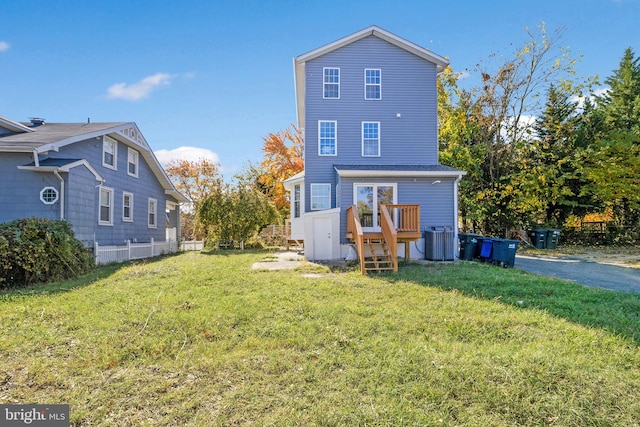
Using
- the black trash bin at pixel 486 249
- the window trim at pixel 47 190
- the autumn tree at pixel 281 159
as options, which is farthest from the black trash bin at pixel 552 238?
the window trim at pixel 47 190

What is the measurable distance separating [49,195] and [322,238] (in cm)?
861

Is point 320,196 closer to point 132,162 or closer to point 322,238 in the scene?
point 322,238

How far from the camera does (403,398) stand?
306 centimetres

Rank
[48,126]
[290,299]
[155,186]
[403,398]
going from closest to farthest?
[403,398] < [290,299] < [48,126] < [155,186]

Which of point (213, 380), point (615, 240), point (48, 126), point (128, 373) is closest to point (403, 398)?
point (213, 380)

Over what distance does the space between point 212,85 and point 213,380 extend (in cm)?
1380

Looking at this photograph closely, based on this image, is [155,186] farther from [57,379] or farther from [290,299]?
[57,379]

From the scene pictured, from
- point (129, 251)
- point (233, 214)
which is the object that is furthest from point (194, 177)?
point (129, 251)

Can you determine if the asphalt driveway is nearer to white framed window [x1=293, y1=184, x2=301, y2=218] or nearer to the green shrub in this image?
white framed window [x1=293, y1=184, x2=301, y2=218]

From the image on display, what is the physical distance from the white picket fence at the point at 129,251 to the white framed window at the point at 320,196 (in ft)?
24.3

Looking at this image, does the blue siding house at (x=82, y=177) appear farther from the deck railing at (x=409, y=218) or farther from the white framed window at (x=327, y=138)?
the deck railing at (x=409, y=218)

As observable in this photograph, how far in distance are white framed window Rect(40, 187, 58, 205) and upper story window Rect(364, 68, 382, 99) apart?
36.7 feet

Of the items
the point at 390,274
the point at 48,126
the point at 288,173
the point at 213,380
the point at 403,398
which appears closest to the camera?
the point at 403,398

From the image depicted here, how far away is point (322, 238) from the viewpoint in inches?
477
